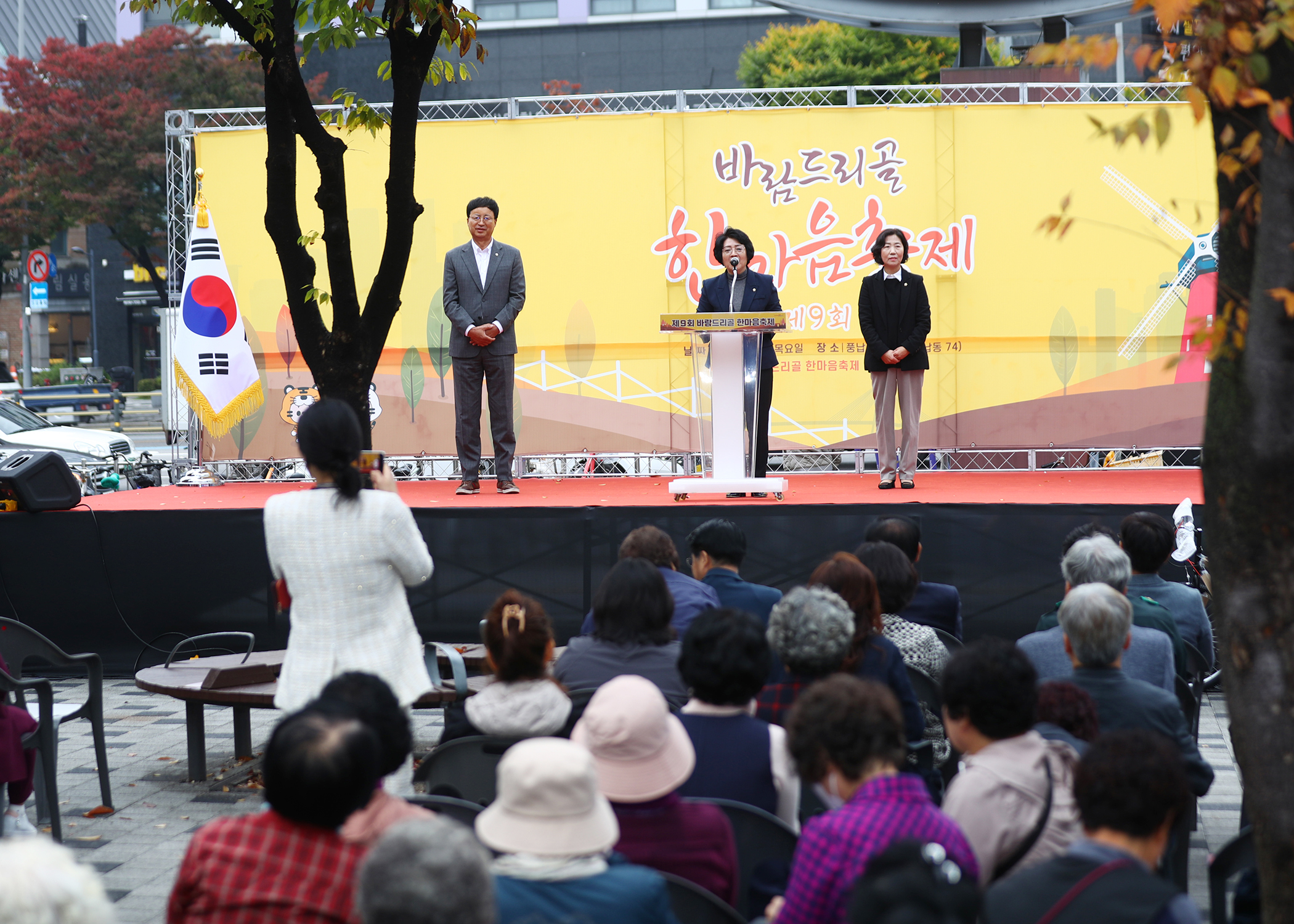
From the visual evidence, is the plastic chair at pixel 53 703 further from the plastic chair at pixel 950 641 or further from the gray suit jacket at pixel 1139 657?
the gray suit jacket at pixel 1139 657

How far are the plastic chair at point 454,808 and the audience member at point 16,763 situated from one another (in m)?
1.71

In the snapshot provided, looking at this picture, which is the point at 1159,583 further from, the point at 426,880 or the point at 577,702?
the point at 426,880

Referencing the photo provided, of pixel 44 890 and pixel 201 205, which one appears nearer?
pixel 44 890

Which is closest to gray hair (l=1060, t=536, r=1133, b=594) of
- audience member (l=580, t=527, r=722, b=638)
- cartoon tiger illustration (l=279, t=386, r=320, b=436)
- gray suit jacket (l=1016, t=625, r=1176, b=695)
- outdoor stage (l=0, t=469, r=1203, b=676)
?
gray suit jacket (l=1016, t=625, r=1176, b=695)

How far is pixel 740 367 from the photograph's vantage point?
266 inches

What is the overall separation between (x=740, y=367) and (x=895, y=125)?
3478 millimetres

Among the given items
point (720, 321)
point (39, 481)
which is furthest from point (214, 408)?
point (720, 321)

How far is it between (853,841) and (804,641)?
2.99 feet

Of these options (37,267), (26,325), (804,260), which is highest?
(37,267)

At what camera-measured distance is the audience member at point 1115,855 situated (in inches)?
72.6

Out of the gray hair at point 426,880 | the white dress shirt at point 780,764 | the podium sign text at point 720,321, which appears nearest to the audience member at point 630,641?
the white dress shirt at point 780,764

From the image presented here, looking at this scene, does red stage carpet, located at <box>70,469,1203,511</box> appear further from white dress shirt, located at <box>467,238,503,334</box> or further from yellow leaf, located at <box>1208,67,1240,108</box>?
yellow leaf, located at <box>1208,67,1240,108</box>

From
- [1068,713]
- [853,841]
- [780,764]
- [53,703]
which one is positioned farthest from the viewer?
A: [53,703]

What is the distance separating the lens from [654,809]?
2307 mm
